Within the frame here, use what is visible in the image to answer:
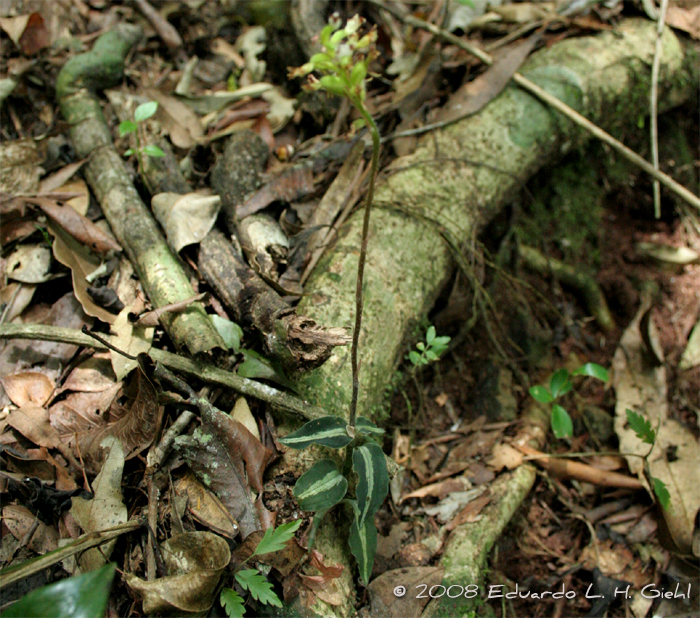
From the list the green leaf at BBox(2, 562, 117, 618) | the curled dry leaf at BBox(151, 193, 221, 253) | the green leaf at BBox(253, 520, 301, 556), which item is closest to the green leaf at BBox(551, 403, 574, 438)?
the green leaf at BBox(253, 520, 301, 556)

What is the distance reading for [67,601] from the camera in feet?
3.43

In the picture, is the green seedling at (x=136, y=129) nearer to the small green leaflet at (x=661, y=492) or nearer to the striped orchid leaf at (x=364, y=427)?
the striped orchid leaf at (x=364, y=427)

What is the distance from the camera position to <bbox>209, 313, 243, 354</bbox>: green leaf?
1.93 metres

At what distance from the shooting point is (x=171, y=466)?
167 centimetres

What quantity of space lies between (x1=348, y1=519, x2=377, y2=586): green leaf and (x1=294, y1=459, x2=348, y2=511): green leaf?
122 mm

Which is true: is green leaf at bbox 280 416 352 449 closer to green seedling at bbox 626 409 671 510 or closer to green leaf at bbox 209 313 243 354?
green leaf at bbox 209 313 243 354

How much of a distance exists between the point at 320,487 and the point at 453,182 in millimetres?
1728

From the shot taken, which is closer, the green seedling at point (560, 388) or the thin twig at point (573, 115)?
the green seedling at point (560, 388)

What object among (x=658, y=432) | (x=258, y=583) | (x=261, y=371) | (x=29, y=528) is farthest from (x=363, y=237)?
(x=658, y=432)

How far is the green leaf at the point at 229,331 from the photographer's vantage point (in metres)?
1.93

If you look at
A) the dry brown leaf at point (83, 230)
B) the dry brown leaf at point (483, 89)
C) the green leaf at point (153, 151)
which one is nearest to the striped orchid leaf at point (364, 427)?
the dry brown leaf at point (83, 230)

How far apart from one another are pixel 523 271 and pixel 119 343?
2272mm

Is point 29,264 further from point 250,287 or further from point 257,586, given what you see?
point 257,586

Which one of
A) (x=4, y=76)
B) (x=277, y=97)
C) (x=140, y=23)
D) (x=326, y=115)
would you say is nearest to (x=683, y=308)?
(x=326, y=115)
